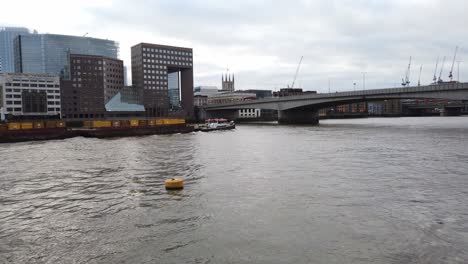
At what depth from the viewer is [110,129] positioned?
69250mm

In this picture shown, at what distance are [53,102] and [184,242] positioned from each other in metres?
152

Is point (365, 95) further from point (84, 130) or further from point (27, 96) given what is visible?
point (27, 96)

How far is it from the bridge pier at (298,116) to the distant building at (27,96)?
86.0m

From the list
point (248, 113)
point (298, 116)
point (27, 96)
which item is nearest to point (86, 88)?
point (27, 96)

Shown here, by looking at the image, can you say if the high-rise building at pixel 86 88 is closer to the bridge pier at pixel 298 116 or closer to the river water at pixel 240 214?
the bridge pier at pixel 298 116

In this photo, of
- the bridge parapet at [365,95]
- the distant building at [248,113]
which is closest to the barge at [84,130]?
the bridge parapet at [365,95]

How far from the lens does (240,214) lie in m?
15.5

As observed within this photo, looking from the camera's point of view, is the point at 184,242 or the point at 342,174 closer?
the point at 184,242

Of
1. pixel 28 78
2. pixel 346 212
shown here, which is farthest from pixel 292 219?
pixel 28 78

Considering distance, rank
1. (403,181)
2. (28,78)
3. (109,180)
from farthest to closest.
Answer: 1. (28,78)
2. (109,180)
3. (403,181)

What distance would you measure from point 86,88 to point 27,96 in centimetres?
2849

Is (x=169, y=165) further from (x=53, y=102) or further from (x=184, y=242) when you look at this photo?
(x=53, y=102)

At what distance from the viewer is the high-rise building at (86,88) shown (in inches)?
6137

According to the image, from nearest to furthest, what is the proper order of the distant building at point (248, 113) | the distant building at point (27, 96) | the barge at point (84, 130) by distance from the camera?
the barge at point (84, 130) < the distant building at point (27, 96) < the distant building at point (248, 113)
